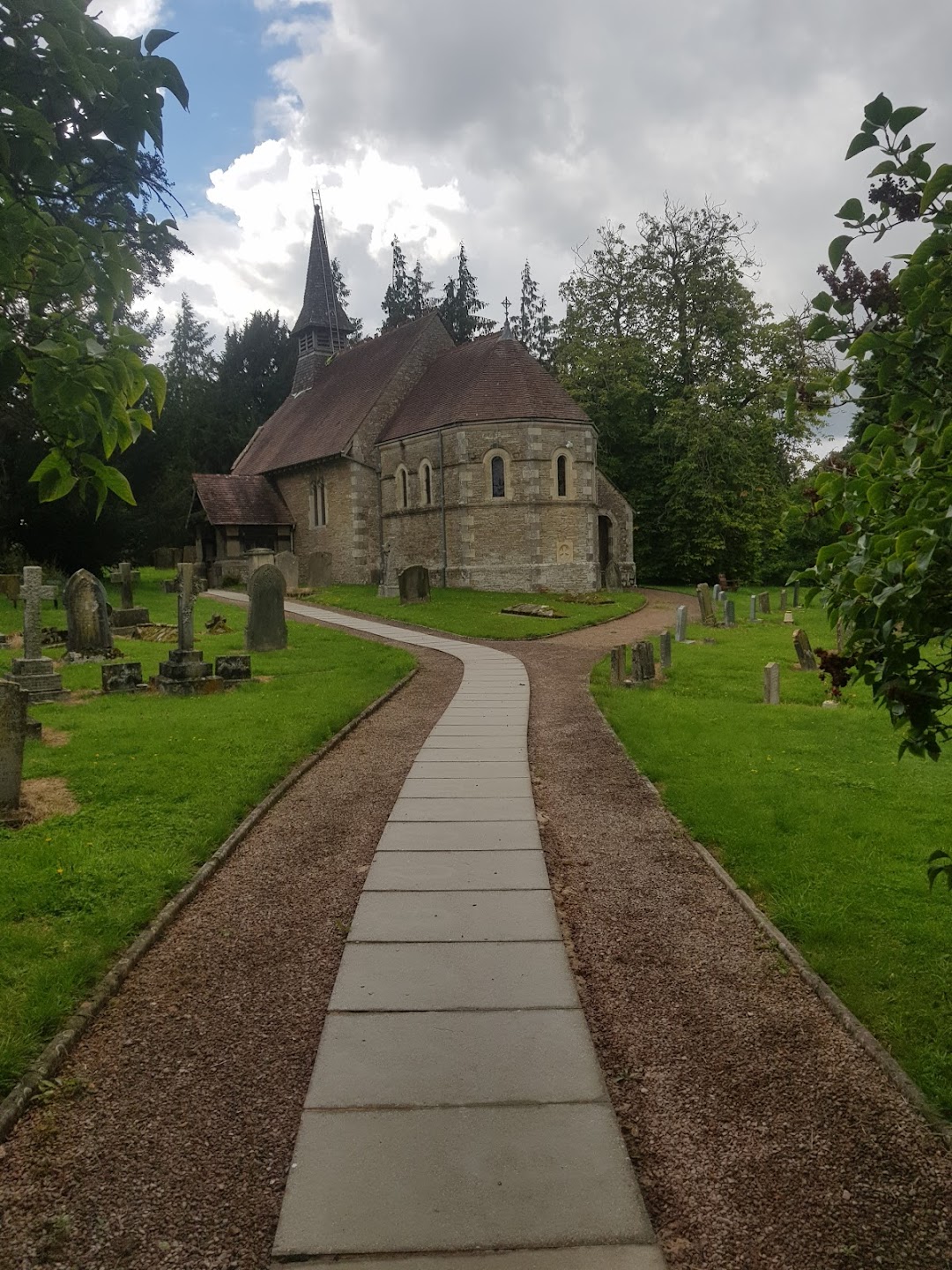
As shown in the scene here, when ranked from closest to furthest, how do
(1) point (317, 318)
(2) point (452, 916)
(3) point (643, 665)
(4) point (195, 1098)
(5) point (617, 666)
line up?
1. (4) point (195, 1098)
2. (2) point (452, 916)
3. (3) point (643, 665)
4. (5) point (617, 666)
5. (1) point (317, 318)

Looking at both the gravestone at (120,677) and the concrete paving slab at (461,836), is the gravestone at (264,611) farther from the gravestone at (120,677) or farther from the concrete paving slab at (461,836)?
the concrete paving slab at (461,836)

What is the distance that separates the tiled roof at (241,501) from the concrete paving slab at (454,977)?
32.8 metres

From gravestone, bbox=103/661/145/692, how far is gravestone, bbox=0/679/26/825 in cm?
604

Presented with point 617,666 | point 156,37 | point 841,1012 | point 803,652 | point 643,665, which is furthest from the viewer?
point 803,652

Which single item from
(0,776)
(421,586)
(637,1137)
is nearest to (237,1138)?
(637,1137)

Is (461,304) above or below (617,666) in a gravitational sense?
above

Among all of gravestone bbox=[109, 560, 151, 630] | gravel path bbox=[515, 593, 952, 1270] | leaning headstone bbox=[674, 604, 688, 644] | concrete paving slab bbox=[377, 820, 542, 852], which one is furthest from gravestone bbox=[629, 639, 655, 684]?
gravestone bbox=[109, 560, 151, 630]

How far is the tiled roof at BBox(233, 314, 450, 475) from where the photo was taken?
117ft

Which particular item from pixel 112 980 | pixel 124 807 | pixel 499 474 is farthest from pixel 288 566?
pixel 112 980

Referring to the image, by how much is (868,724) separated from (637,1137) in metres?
8.91

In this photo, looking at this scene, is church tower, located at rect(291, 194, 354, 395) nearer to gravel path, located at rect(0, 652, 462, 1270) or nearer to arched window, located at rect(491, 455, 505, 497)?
arched window, located at rect(491, 455, 505, 497)

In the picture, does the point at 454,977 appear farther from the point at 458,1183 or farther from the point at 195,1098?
the point at 458,1183

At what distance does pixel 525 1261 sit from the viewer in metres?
2.55

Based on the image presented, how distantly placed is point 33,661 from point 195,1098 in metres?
10.5
